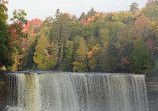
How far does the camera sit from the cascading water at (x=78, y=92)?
22.0 m

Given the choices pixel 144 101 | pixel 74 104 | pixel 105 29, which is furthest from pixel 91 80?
pixel 105 29

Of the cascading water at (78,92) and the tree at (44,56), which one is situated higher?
the tree at (44,56)

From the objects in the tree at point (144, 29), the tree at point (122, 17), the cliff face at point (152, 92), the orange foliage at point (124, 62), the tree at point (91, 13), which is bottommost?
the cliff face at point (152, 92)

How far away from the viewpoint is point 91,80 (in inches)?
1100

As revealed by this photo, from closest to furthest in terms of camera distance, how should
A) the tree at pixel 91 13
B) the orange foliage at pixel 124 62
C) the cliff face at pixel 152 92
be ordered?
the cliff face at pixel 152 92, the orange foliage at pixel 124 62, the tree at pixel 91 13

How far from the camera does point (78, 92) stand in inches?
1056

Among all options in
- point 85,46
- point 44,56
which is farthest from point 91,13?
point 85,46

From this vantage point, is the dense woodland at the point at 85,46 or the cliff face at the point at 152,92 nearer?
the dense woodland at the point at 85,46

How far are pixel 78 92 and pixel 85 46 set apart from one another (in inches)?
1149

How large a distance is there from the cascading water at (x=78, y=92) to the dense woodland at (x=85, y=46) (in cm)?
340

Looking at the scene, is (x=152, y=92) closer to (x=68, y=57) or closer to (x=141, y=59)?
(x=141, y=59)

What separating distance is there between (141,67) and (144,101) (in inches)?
239

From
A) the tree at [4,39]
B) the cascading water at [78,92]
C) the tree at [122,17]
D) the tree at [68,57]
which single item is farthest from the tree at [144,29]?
the tree at [4,39]

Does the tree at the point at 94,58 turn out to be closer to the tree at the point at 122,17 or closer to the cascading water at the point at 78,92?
the cascading water at the point at 78,92
